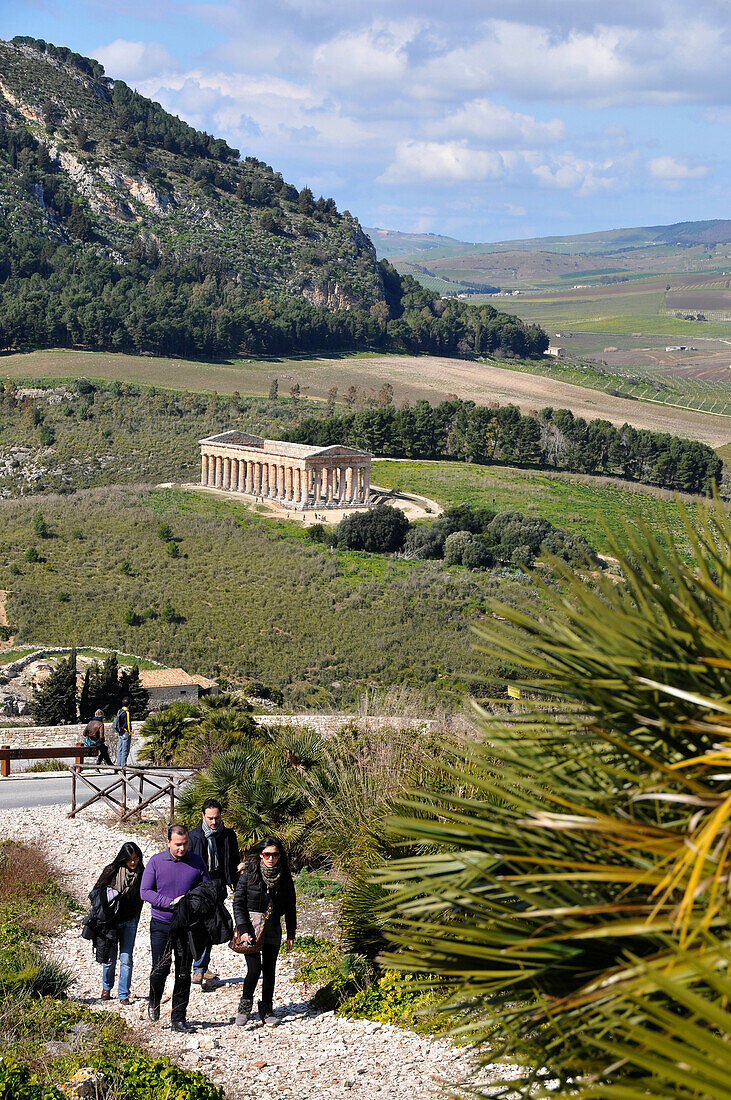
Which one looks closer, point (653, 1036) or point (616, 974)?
point (653, 1036)

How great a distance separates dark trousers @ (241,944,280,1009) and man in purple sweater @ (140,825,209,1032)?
45 cm

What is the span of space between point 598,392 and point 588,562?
112m

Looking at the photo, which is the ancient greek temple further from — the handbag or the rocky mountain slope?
the rocky mountain slope

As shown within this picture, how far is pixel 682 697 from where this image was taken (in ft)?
10.7

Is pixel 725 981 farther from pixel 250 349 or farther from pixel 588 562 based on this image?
pixel 250 349

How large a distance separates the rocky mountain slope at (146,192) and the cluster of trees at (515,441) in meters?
60.2

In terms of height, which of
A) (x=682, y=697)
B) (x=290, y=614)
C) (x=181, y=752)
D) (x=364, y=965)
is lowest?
(x=290, y=614)

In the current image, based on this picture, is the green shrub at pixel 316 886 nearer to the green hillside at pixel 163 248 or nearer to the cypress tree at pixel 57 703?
the cypress tree at pixel 57 703

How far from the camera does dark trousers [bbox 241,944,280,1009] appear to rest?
28.2 ft

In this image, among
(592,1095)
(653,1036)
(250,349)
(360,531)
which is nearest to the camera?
(653,1036)

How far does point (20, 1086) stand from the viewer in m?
6.62

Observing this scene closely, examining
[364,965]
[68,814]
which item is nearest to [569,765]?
[364,965]

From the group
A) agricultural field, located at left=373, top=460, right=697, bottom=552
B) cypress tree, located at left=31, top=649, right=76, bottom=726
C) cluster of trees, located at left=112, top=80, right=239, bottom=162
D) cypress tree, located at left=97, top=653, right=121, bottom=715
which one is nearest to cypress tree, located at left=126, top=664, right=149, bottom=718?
cypress tree, located at left=97, top=653, right=121, bottom=715

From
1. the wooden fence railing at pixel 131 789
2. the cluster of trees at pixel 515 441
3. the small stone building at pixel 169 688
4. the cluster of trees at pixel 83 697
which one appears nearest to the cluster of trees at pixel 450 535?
the cluster of trees at pixel 515 441
